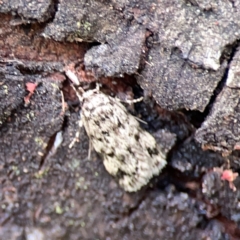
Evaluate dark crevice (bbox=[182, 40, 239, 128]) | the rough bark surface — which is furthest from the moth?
dark crevice (bbox=[182, 40, 239, 128])

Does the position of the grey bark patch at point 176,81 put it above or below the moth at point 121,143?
above

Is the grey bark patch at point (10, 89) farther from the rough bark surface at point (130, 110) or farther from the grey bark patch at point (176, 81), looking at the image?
the grey bark patch at point (176, 81)

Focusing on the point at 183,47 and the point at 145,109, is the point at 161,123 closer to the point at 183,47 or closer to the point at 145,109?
the point at 145,109

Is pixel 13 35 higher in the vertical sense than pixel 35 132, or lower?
higher

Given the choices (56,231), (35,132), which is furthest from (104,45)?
(56,231)

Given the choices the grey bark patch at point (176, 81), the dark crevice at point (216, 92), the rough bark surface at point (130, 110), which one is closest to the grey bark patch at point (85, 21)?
the rough bark surface at point (130, 110)

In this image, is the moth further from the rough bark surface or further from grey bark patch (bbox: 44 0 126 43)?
grey bark patch (bbox: 44 0 126 43)

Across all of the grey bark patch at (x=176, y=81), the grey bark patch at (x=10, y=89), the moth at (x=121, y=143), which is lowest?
the moth at (x=121, y=143)
